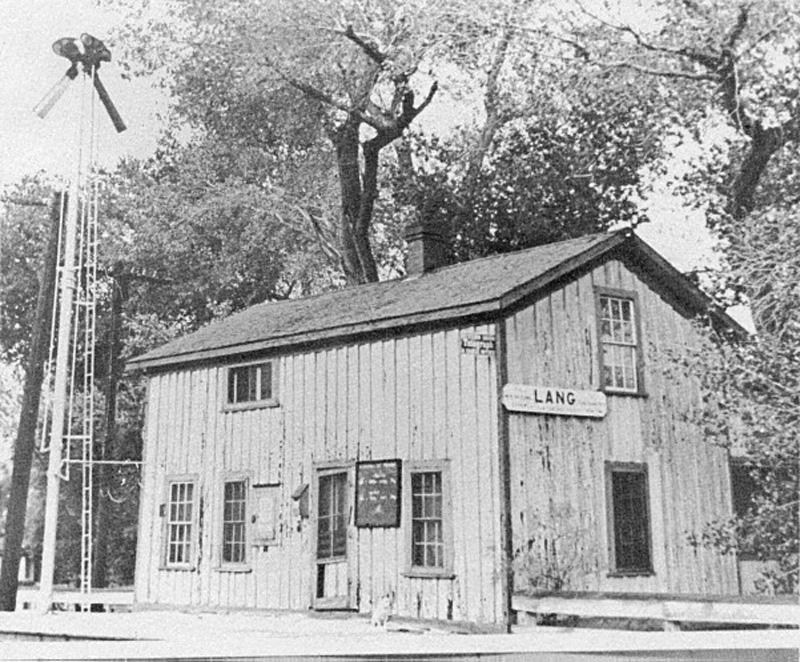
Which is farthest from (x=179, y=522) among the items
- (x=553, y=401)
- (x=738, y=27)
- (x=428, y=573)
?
(x=738, y=27)

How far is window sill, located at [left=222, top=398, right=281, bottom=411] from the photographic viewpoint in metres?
15.8

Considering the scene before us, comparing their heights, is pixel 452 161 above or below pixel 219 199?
above

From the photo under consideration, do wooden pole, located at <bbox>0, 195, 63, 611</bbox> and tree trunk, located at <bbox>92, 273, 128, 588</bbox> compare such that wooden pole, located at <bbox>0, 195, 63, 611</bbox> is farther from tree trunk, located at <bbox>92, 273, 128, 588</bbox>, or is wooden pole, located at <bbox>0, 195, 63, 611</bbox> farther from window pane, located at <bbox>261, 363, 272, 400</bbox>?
window pane, located at <bbox>261, 363, 272, 400</bbox>

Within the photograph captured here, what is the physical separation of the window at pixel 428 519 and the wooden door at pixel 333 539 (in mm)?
1077

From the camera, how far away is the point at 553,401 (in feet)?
45.1

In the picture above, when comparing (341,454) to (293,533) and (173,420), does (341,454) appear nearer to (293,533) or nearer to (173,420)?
(293,533)

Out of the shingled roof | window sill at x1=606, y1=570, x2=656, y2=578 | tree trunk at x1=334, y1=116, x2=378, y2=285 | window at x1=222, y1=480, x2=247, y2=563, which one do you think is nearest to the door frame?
window at x1=222, y1=480, x2=247, y2=563

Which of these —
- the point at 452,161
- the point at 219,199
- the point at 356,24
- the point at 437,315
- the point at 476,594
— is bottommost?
the point at 476,594

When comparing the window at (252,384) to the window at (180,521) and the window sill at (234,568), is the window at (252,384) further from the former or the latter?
the window sill at (234,568)

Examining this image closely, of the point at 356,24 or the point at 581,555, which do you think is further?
the point at 356,24

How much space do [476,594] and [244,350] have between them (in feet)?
17.1

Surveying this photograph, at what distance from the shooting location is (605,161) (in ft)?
66.9

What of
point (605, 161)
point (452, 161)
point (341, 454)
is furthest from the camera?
point (452, 161)

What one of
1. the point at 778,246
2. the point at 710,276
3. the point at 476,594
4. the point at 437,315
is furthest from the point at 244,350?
the point at 778,246
